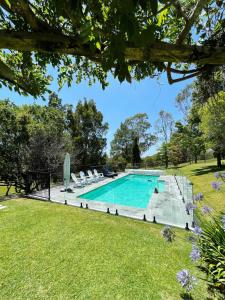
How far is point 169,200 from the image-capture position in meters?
9.09

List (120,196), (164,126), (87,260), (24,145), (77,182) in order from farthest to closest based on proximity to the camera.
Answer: (164,126), (77,182), (24,145), (120,196), (87,260)

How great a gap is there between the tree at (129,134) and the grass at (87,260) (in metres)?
24.8

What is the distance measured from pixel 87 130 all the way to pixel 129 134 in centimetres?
1157

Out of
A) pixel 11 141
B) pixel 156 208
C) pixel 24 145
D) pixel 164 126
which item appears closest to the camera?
pixel 156 208

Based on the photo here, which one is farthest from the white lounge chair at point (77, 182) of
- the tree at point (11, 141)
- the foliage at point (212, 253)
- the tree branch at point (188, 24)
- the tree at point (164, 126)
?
the tree at point (164, 126)

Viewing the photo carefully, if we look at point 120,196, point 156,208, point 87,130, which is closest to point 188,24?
point 156,208

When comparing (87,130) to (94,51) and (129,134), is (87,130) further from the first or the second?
(94,51)

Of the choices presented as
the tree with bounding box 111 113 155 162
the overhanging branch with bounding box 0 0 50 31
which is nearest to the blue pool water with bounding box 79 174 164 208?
the overhanging branch with bounding box 0 0 50 31

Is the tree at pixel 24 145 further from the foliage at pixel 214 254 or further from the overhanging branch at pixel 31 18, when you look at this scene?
→ the overhanging branch at pixel 31 18

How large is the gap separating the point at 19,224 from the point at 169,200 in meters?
6.18

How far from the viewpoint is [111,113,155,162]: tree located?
3086 centimetres

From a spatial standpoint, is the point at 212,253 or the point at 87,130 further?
the point at 87,130

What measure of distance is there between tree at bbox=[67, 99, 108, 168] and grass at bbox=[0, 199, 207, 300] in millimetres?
13922

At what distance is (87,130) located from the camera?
67.8 feet
